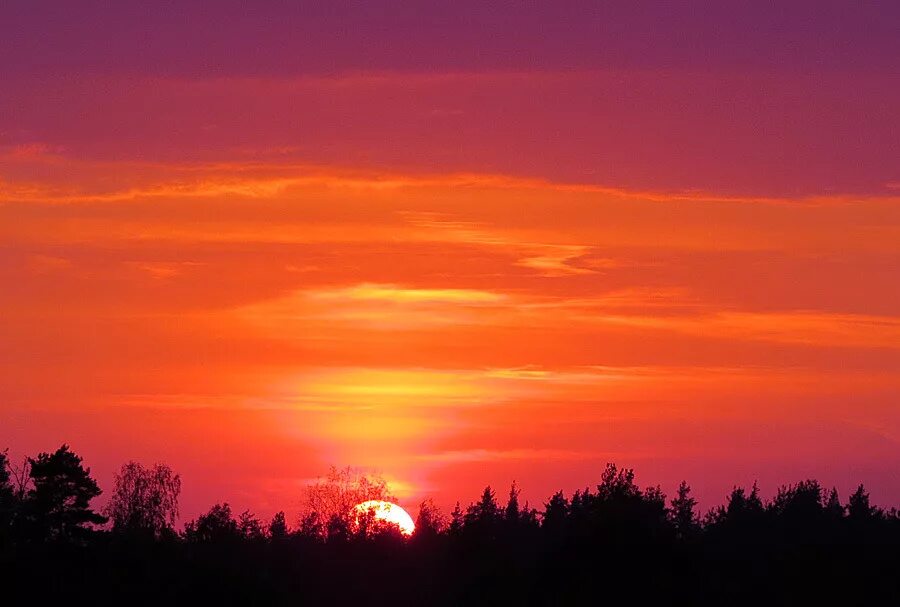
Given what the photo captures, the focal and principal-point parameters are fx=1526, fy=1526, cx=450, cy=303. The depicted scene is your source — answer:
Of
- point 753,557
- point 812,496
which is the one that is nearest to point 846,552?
point 753,557

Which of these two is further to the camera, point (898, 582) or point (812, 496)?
point (812, 496)

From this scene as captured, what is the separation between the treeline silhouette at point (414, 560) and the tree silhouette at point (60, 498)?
80 mm

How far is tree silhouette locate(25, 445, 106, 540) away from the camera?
8638 centimetres

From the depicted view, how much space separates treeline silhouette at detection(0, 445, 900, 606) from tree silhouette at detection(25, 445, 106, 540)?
80mm

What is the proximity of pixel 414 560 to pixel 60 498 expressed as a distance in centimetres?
2380

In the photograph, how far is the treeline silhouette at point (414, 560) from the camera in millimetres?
72000

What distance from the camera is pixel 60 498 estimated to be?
3445 inches

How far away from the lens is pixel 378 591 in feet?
310

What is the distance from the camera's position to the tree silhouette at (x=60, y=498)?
8638cm

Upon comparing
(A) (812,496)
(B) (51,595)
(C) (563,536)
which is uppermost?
(A) (812,496)

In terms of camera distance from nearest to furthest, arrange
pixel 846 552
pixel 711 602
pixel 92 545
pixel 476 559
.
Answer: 1. pixel 711 602
2. pixel 92 545
3. pixel 476 559
4. pixel 846 552

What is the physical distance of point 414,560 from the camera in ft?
325

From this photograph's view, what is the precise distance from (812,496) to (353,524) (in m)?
60.8

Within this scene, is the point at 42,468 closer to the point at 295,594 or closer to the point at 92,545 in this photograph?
the point at 92,545
